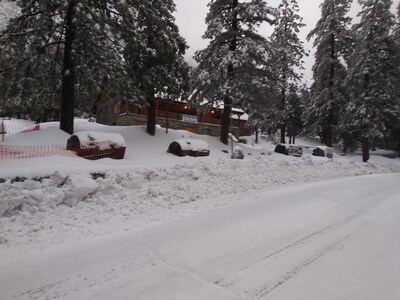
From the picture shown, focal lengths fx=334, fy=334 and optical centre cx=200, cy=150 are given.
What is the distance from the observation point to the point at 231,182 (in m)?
10.7

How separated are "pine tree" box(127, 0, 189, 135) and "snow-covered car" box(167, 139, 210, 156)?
2773 mm

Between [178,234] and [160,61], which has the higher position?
[160,61]

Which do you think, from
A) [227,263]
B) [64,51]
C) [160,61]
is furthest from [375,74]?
[227,263]

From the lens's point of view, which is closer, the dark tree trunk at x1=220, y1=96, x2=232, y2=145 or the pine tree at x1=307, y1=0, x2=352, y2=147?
the dark tree trunk at x1=220, y1=96, x2=232, y2=145

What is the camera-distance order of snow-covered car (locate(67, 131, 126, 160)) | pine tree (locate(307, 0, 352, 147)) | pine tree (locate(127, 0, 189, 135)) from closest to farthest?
1. snow-covered car (locate(67, 131, 126, 160))
2. pine tree (locate(127, 0, 189, 135))
3. pine tree (locate(307, 0, 352, 147))

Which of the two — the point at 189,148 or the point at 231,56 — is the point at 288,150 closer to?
the point at 231,56

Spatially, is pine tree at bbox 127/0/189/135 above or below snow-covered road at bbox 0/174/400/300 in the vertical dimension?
above

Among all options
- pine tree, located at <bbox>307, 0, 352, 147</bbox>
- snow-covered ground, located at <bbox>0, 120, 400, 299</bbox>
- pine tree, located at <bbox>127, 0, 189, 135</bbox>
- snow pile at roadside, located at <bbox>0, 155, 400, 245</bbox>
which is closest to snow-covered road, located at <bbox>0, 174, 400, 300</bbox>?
snow-covered ground, located at <bbox>0, 120, 400, 299</bbox>

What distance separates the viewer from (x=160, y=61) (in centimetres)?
2017

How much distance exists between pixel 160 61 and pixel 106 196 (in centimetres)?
1396

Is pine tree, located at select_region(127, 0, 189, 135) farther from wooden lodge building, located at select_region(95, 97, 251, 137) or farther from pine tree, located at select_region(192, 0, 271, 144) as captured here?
wooden lodge building, located at select_region(95, 97, 251, 137)

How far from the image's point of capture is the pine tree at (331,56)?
1243 inches

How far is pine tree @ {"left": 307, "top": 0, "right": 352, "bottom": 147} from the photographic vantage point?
104ft

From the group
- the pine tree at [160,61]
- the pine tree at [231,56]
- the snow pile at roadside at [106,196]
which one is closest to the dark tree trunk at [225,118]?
the pine tree at [231,56]
